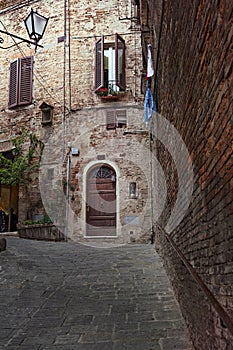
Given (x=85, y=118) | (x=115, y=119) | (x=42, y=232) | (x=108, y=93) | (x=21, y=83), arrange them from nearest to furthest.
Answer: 1. (x=42, y=232)
2. (x=115, y=119)
3. (x=108, y=93)
4. (x=85, y=118)
5. (x=21, y=83)

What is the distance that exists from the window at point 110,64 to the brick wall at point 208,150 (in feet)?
29.5

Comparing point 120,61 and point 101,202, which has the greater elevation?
point 120,61

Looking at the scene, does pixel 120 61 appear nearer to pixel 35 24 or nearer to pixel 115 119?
pixel 115 119

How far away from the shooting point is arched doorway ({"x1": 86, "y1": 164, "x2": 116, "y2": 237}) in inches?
465

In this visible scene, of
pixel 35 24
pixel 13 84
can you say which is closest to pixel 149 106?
pixel 35 24

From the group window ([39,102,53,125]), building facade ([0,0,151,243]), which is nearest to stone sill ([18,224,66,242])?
building facade ([0,0,151,243])

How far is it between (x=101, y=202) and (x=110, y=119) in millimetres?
2695

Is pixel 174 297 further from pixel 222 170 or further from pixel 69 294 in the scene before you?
pixel 222 170

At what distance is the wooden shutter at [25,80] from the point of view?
13.6 meters

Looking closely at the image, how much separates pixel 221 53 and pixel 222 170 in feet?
1.94

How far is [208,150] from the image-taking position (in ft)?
7.68

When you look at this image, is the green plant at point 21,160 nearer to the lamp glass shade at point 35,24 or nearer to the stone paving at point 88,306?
the lamp glass shade at point 35,24

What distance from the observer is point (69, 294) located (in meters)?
4.91

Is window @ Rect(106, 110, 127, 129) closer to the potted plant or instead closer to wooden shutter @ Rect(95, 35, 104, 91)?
the potted plant
